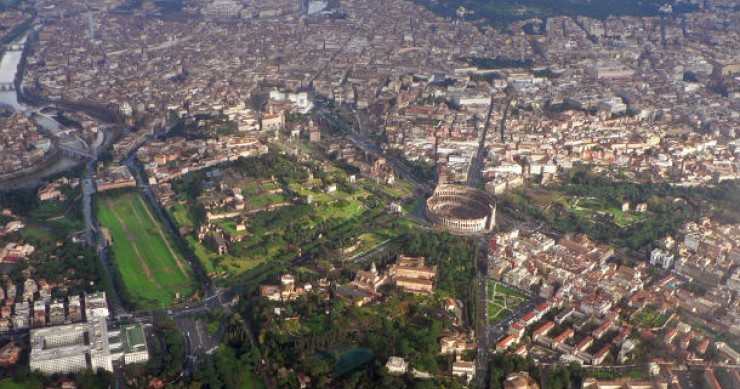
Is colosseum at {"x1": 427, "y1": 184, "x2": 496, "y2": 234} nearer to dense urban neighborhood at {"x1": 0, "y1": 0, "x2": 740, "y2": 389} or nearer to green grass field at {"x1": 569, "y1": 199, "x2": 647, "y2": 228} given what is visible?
dense urban neighborhood at {"x1": 0, "y1": 0, "x2": 740, "y2": 389}

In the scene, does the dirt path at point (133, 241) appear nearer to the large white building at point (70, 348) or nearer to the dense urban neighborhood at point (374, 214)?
the dense urban neighborhood at point (374, 214)

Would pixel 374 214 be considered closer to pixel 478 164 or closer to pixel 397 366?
pixel 478 164

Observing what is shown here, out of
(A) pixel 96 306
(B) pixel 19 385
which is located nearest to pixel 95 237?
(A) pixel 96 306

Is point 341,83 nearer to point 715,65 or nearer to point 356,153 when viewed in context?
point 356,153

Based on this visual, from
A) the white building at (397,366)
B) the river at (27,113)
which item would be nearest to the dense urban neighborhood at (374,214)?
the white building at (397,366)

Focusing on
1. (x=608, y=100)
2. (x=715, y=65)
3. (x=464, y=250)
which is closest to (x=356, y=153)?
(x=464, y=250)

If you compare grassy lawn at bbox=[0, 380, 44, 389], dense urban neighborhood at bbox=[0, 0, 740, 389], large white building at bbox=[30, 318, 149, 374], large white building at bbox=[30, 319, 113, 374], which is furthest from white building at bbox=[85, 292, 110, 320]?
grassy lawn at bbox=[0, 380, 44, 389]
